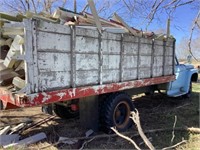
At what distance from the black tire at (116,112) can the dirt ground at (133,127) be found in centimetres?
22

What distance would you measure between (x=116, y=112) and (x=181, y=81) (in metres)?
4.26

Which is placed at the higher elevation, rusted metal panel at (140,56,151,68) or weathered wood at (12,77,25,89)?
rusted metal panel at (140,56,151,68)

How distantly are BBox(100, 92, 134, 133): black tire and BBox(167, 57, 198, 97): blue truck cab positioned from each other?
9.39 feet

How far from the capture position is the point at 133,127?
5.87m

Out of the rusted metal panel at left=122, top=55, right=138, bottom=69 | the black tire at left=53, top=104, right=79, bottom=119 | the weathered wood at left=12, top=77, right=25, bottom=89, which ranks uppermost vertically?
the rusted metal panel at left=122, top=55, right=138, bottom=69

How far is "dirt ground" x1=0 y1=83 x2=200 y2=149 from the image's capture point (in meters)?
4.86

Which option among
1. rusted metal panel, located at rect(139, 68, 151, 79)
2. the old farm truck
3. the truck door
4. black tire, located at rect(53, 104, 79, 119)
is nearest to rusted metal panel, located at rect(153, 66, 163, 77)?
the old farm truck

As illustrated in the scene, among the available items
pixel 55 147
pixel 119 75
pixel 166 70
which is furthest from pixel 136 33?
pixel 55 147

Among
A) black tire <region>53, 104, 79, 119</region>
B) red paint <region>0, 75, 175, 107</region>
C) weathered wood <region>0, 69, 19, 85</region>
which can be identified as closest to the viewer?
red paint <region>0, 75, 175, 107</region>

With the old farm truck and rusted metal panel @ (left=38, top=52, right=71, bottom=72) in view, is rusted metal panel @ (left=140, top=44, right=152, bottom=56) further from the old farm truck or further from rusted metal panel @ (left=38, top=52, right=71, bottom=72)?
rusted metal panel @ (left=38, top=52, right=71, bottom=72)

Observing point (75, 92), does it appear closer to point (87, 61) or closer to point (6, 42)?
point (87, 61)

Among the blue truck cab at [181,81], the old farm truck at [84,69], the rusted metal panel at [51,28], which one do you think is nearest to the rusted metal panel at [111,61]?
the old farm truck at [84,69]

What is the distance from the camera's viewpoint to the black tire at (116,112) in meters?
5.21

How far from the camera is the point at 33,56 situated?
365cm
